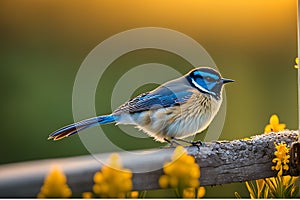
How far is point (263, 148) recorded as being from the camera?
155cm

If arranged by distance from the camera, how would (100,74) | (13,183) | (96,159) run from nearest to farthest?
(13,183), (96,159), (100,74)

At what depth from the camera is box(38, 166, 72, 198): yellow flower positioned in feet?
4.41

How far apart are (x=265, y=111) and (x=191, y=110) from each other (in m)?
0.25

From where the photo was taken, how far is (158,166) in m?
1.44

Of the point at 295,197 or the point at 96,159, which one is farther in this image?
the point at 295,197

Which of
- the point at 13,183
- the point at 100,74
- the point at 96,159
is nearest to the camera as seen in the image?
the point at 13,183

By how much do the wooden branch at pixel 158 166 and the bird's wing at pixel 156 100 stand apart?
14 cm

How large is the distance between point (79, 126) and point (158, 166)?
284 mm

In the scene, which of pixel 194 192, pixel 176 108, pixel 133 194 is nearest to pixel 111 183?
pixel 133 194

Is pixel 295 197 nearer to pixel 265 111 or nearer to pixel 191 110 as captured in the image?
pixel 265 111

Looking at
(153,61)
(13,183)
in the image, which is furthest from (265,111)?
(13,183)

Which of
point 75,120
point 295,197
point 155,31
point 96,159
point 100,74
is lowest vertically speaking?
point 295,197

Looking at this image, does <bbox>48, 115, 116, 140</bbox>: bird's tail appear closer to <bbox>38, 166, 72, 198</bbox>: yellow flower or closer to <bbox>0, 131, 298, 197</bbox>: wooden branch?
<bbox>0, 131, 298, 197</bbox>: wooden branch

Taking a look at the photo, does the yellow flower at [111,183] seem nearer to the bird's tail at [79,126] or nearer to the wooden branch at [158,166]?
the wooden branch at [158,166]
